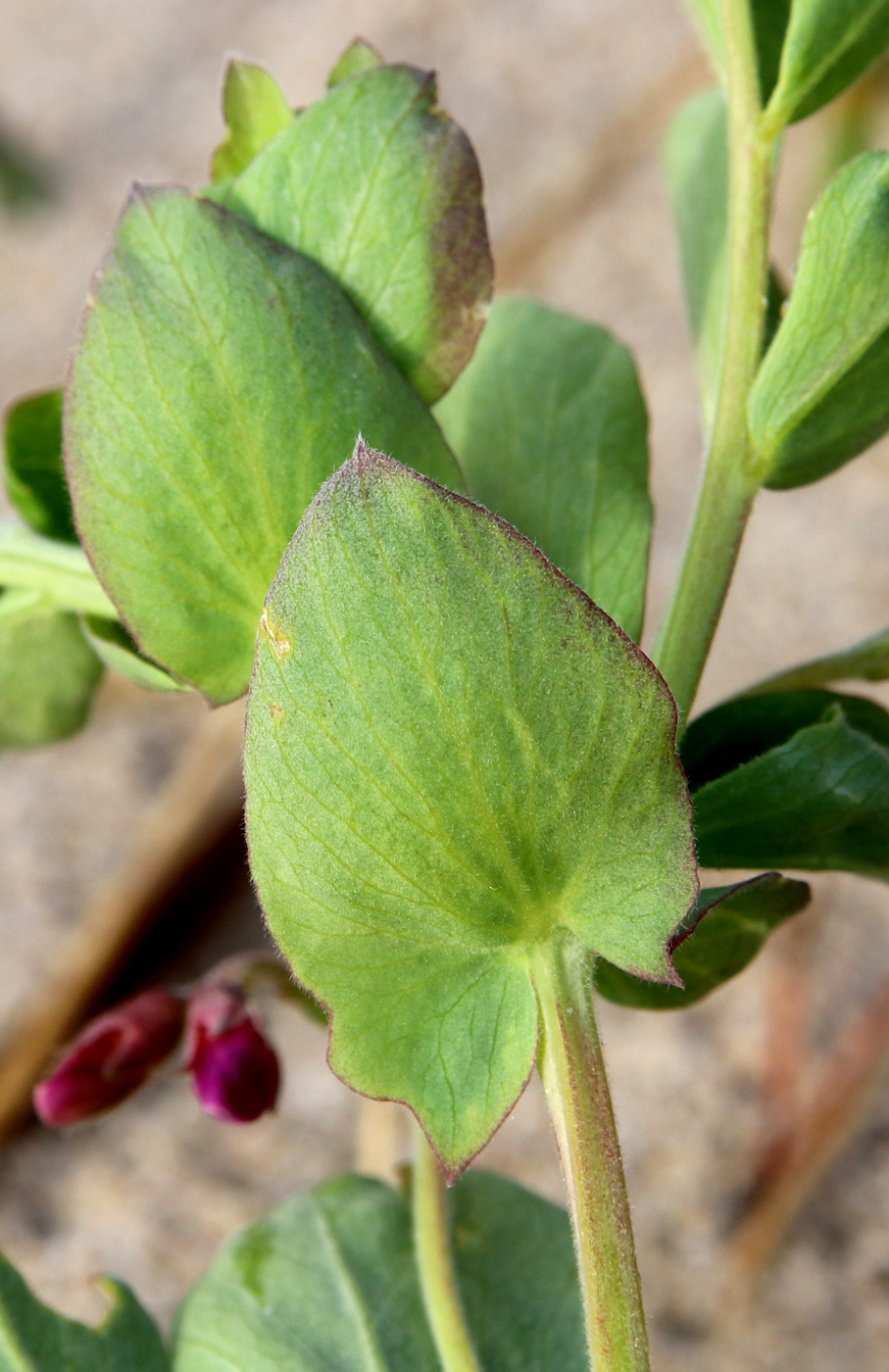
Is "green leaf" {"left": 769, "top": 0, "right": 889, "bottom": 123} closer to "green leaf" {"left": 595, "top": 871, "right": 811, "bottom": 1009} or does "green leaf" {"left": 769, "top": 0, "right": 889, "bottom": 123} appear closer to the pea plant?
the pea plant

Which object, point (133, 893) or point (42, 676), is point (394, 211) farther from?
point (133, 893)

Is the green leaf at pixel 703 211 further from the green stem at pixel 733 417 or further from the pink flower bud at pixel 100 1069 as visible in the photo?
the pink flower bud at pixel 100 1069

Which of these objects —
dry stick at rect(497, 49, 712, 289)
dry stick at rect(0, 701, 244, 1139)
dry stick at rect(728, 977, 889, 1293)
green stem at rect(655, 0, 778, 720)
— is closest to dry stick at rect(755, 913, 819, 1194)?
dry stick at rect(728, 977, 889, 1293)

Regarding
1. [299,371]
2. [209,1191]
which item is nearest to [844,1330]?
[209,1191]

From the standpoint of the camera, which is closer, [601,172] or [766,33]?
[766,33]

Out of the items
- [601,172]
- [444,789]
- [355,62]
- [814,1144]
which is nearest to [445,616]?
[444,789]

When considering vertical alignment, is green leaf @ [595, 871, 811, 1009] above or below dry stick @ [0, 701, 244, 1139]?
above

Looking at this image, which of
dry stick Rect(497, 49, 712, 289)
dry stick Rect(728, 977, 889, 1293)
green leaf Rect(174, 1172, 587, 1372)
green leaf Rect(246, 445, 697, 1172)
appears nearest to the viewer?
green leaf Rect(246, 445, 697, 1172)
